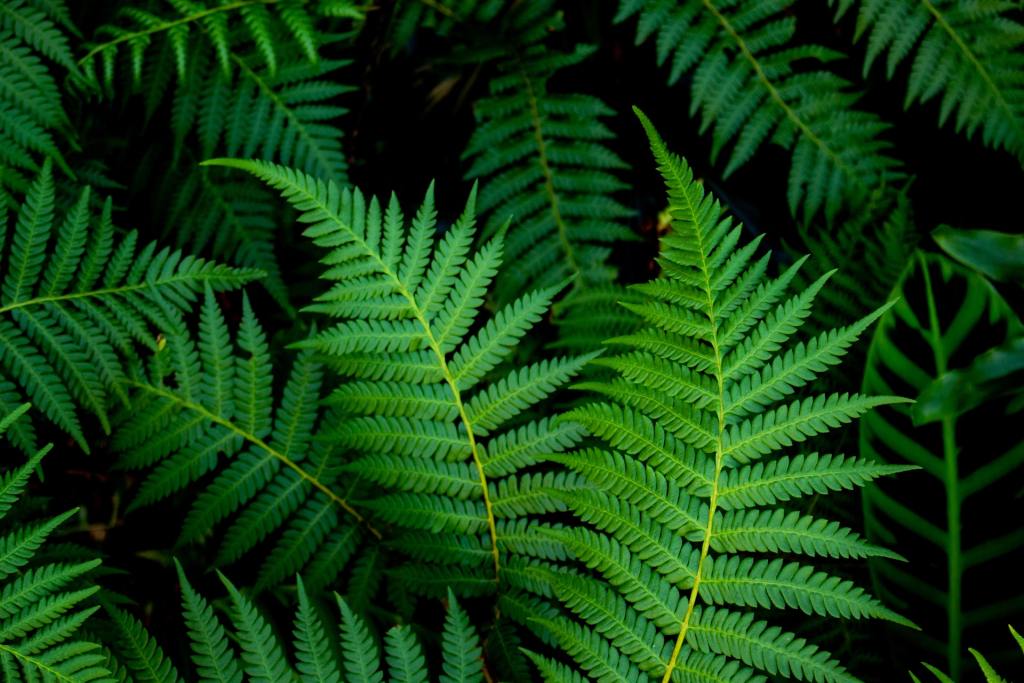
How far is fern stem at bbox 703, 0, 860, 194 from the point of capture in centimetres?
182

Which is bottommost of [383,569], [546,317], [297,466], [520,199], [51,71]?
[383,569]

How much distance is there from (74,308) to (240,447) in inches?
16.6

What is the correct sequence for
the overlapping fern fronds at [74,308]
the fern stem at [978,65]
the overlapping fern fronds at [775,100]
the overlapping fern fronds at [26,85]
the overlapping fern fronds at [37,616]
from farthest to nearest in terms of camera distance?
the overlapping fern fronds at [775,100] → the fern stem at [978,65] → the overlapping fern fronds at [26,85] → the overlapping fern fronds at [74,308] → the overlapping fern fronds at [37,616]

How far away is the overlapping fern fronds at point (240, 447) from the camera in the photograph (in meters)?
1.38

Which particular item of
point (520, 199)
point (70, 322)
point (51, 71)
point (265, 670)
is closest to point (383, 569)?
point (265, 670)

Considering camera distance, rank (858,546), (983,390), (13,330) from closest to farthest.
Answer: (858,546) → (983,390) → (13,330)

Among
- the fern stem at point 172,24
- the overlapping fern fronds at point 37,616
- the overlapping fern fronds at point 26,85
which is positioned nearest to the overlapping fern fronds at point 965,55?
the fern stem at point 172,24

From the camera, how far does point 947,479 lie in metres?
1.29

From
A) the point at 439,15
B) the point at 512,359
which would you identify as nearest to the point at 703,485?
the point at 512,359

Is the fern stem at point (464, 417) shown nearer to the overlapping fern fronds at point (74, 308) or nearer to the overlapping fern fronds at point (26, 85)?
the overlapping fern fronds at point (74, 308)

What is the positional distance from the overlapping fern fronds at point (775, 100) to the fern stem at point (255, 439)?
1162 mm

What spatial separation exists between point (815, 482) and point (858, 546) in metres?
0.09

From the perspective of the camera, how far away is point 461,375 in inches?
49.0

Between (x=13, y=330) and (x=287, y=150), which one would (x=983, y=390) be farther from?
(x=13, y=330)
